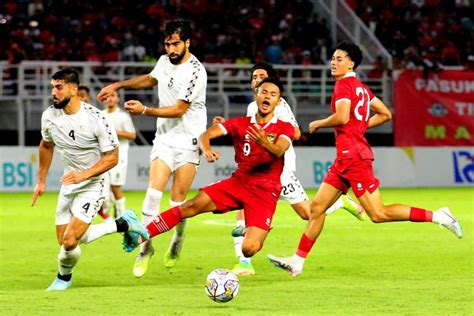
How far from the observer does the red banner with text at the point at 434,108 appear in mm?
30656

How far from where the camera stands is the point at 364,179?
11.6m

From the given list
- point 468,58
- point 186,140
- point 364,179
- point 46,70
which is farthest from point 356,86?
point 468,58

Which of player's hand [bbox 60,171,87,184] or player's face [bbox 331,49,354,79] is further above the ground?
player's face [bbox 331,49,354,79]

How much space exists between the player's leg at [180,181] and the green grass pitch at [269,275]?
0.78 ft

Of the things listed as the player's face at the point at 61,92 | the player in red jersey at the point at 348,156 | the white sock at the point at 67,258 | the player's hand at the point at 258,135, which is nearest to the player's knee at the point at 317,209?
the player in red jersey at the point at 348,156

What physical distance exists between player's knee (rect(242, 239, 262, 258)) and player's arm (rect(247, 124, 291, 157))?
0.84m

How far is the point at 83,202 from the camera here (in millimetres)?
11141

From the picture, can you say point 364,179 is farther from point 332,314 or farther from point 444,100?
point 444,100

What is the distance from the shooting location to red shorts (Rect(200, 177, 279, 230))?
11.0 m

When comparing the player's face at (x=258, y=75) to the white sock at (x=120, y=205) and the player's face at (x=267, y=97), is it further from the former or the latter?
the white sock at (x=120, y=205)

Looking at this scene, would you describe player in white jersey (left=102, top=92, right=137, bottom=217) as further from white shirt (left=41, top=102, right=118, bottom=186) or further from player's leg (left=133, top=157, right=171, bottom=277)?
white shirt (left=41, top=102, right=118, bottom=186)

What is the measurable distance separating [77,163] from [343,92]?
106 inches

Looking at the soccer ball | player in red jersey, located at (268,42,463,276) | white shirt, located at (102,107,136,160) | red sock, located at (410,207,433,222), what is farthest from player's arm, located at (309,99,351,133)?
white shirt, located at (102,107,136,160)

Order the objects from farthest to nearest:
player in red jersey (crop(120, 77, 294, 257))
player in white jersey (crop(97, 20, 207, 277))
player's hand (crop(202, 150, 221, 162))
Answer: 1. player in white jersey (crop(97, 20, 207, 277))
2. player in red jersey (crop(120, 77, 294, 257))
3. player's hand (crop(202, 150, 221, 162))
